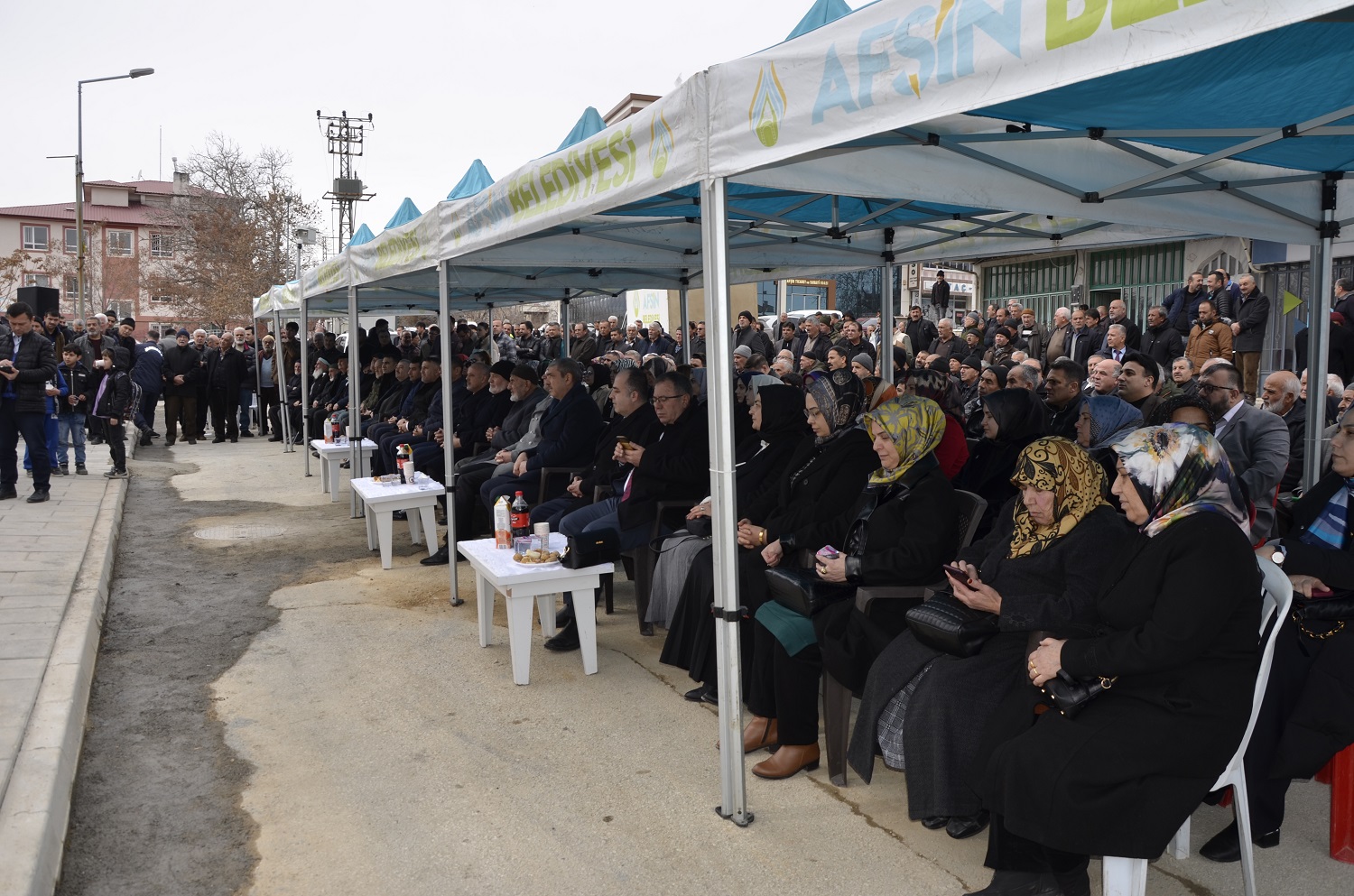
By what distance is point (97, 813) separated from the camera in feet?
11.6

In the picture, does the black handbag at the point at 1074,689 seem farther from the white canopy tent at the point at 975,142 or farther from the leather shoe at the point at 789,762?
the leather shoe at the point at 789,762

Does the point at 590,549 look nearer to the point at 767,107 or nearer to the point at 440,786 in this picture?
the point at 440,786

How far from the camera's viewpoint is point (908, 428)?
370cm

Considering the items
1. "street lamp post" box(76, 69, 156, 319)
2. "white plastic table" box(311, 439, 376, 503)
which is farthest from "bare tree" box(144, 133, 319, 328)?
"white plastic table" box(311, 439, 376, 503)

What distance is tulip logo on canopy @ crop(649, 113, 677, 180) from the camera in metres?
3.28

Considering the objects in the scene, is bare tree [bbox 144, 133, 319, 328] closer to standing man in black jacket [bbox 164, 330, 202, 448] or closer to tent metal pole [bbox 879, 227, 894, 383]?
standing man in black jacket [bbox 164, 330, 202, 448]

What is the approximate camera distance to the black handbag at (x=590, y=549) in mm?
4711

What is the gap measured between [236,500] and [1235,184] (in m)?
9.49

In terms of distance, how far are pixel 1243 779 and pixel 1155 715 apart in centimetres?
39

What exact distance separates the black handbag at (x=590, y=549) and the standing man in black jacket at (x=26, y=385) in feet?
22.8

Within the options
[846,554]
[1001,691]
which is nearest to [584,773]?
[846,554]

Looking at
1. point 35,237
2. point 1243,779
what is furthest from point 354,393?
point 35,237

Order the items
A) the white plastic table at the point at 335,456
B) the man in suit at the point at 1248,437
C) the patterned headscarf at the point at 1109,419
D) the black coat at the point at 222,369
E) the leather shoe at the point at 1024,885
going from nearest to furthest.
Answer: the leather shoe at the point at 1024,885
the patterned headscarf at the point at 1109,419
the man in suit at the point at 1248,437
the white plastic table at the point at 335,456
the black coat at the point at 222,369

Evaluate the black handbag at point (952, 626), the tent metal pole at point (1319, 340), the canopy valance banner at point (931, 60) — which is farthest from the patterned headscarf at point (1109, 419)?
the canopy valance banner at point (931, 60)
